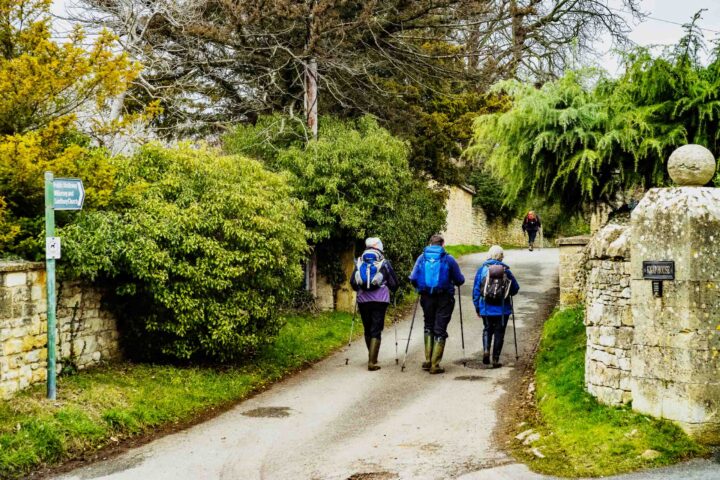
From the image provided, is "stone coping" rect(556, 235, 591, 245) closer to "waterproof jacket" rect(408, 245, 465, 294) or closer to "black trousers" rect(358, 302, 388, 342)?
"waterproof jacket" rect(408, 245, 465, 294)

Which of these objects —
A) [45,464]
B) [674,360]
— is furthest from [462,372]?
[45,464]

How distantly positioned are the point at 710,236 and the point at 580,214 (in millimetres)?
6363

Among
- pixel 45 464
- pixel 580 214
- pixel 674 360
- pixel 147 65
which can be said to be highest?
pixel 147 65

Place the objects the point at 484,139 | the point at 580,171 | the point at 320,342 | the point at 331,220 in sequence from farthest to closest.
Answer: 1. the point at 331,220
2. the point at 320,342
3. the point at 484,139
4. the point at 580,171

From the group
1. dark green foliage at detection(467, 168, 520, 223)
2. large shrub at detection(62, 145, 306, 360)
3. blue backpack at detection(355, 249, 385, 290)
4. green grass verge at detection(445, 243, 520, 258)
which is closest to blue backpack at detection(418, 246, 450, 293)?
blue backpack at detection(355, 249, 385, 290)

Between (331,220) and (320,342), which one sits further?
(331,220)

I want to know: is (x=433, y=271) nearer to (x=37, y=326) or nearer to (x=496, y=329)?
(x=496, y=329)

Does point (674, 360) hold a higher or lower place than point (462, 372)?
higher

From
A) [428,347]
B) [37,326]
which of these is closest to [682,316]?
[428,347]

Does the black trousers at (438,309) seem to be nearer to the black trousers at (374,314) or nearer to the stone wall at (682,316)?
the black trousers at (374,314)

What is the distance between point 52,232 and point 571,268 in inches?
382

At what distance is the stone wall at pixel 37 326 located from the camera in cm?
797

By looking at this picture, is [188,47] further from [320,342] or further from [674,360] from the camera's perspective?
[674,360]

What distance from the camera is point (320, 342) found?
13516 mm
